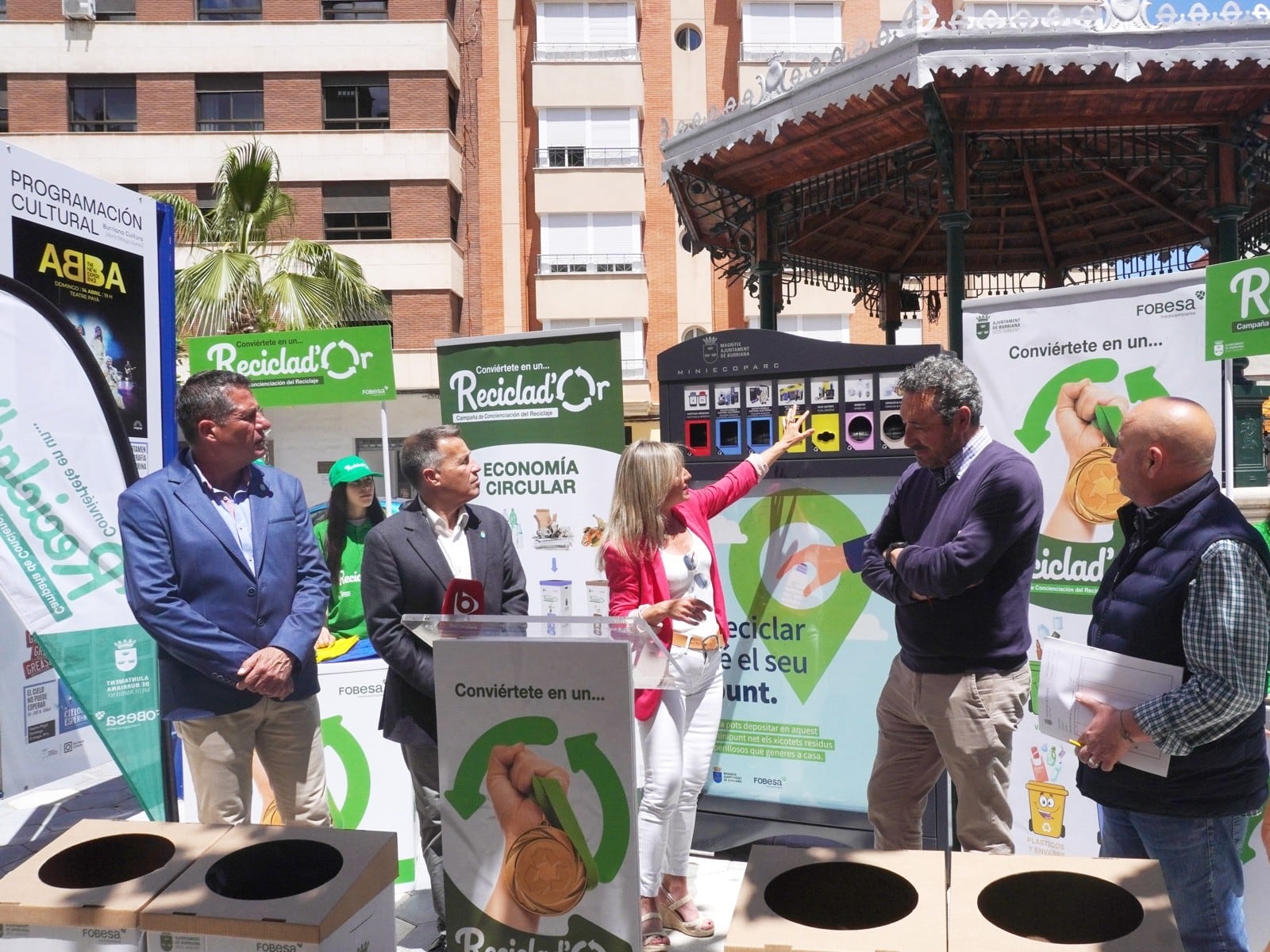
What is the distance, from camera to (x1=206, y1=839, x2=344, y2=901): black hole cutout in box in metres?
1.93

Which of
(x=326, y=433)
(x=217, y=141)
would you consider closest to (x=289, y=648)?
(x=326, y=433)

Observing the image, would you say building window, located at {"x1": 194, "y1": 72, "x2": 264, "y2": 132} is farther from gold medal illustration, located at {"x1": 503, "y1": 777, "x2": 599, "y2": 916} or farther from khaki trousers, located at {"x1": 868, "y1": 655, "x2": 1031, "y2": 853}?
gold medal illustration, located at {"x1": 503, "y1": 777, "x2": 599, "y2": 916}

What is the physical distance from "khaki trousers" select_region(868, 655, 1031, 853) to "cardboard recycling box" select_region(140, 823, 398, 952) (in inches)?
66.2

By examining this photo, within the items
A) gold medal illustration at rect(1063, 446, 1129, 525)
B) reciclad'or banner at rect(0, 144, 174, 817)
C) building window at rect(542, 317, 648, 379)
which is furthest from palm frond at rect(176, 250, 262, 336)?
gold medal illustration at rect(1063, 446, 1129, 525)

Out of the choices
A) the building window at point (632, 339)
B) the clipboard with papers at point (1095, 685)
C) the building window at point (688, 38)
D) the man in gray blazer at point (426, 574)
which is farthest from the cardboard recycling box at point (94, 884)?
the building window at point (688, 38)

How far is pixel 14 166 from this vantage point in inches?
152

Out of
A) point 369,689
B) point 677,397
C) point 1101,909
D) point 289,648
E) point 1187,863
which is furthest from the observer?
point 677,397

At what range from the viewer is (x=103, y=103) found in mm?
23875

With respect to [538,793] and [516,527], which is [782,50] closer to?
[516,527]

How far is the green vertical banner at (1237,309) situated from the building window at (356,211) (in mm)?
23053

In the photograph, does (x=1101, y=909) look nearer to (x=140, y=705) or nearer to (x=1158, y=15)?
(x=140, y=705)

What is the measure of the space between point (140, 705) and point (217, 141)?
23.1 meters

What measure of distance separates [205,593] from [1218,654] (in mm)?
2766

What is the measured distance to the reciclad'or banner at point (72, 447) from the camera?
377 cm
